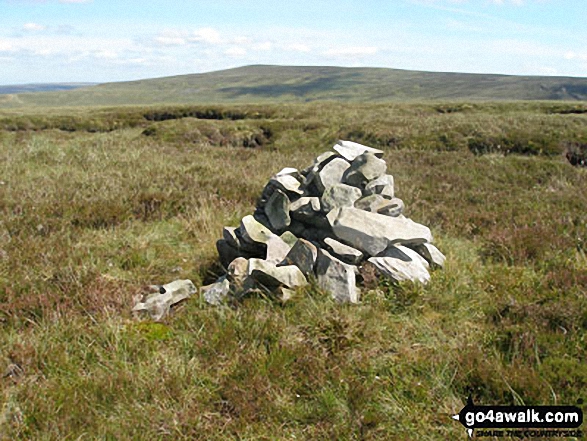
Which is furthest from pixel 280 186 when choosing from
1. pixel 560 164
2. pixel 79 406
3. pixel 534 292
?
pixel 560 164

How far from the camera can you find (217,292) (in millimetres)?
5328

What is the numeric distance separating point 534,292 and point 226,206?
5.97 meters

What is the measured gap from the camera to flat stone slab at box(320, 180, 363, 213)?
21.5 feet

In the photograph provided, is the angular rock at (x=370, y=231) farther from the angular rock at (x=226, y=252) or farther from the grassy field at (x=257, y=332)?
the angular rock at (x=226, y=252)

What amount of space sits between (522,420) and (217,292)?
11.3ft

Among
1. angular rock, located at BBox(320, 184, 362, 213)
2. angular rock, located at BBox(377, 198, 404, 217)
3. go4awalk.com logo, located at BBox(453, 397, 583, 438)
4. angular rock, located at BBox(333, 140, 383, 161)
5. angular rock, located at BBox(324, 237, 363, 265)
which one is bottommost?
go4awalk.com logo, located at BBox(453, 397, 583, 438)

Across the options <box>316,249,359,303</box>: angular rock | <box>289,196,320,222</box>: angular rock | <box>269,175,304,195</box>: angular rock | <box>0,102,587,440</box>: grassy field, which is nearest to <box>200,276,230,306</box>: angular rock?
<box>0,102,587,440</box>: grassy field

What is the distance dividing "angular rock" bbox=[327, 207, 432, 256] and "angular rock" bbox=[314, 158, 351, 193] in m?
0.96

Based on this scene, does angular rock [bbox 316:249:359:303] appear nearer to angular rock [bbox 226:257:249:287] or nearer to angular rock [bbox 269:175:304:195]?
angular rock [bbox 226:257:249:287]

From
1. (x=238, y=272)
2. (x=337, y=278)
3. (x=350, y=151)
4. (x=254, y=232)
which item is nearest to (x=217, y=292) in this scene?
(x=238, y=272)

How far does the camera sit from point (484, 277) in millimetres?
5918

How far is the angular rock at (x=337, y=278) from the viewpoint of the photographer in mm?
5141

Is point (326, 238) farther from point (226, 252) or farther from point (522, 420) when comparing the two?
point (522, 420)

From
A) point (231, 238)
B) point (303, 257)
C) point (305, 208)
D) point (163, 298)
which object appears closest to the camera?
point (163, 298)
